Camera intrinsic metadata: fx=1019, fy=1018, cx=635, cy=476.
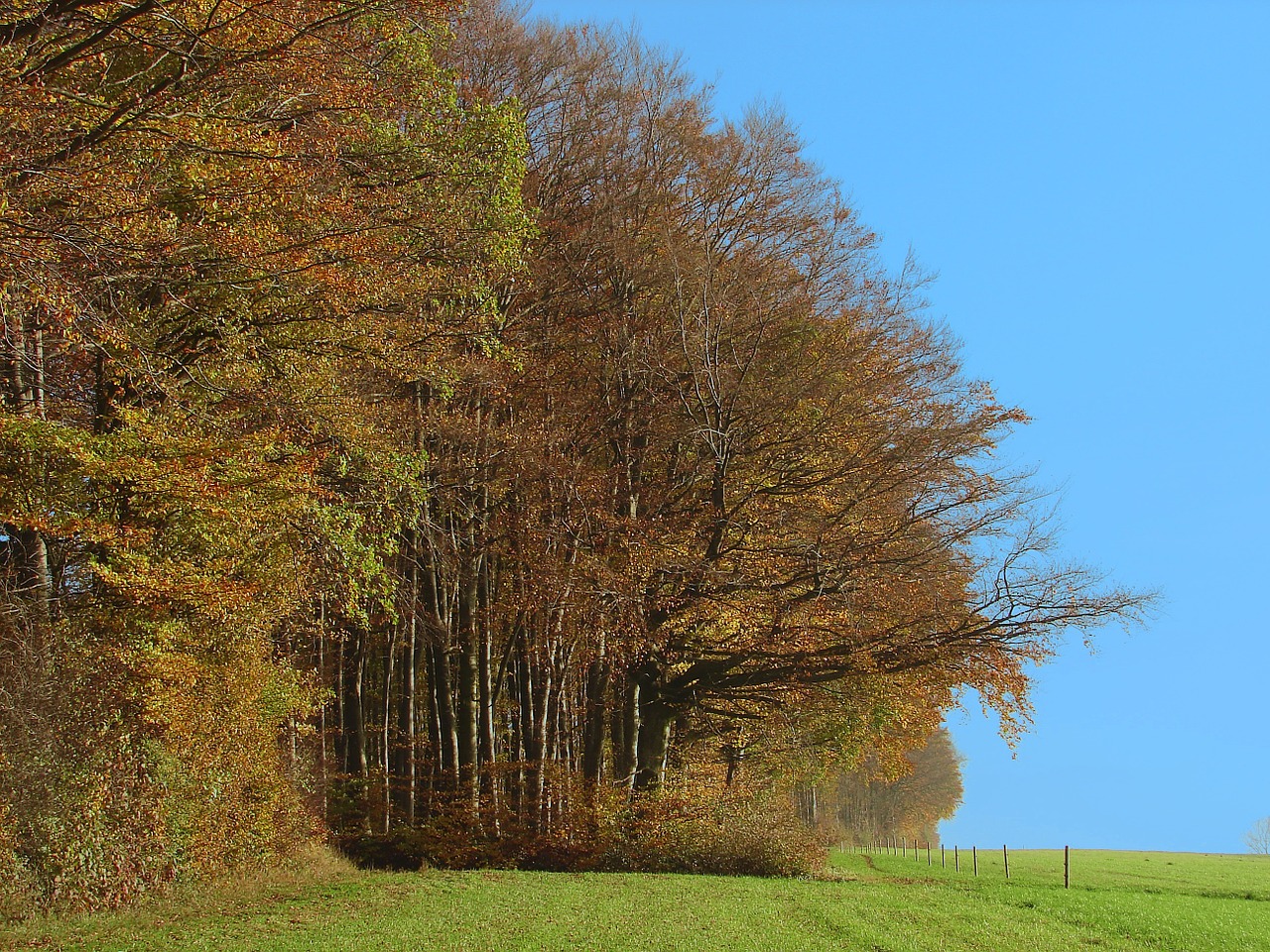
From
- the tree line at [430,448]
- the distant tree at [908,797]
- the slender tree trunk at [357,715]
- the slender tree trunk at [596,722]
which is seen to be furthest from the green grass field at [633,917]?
the distant tree at [908,797]

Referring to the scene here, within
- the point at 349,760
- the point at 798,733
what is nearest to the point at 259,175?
the point at 349,760

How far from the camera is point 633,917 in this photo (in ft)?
40.0

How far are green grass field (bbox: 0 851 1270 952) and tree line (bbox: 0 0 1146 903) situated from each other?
3.63 feet

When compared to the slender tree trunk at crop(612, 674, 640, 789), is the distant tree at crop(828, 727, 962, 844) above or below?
below

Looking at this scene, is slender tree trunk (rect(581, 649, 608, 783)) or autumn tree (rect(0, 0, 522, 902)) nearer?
autumn tree (rect(0, 0, 522, 902))

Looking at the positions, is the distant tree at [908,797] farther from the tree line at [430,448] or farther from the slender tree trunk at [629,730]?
the slender tree trunk at [629,730]

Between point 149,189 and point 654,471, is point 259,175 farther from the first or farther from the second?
A: point 654,471

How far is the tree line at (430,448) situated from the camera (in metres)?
10.2

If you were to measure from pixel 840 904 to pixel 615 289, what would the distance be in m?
12.5

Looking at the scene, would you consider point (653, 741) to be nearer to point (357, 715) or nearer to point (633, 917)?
point (357, 715)

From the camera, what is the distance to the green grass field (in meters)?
10.6

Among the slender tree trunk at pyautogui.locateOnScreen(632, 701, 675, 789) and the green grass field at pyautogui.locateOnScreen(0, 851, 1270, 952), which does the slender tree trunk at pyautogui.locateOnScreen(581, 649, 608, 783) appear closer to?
the slender tree trunk at pyautogui.locateOnScreen(632, 701, 675, 789)

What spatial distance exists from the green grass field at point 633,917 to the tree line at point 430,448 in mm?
1107

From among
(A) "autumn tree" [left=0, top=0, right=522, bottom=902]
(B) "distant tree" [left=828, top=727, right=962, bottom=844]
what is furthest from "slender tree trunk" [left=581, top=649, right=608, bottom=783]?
(B) "distant tree" [left=828, top=727, right=962, bottom=844]
